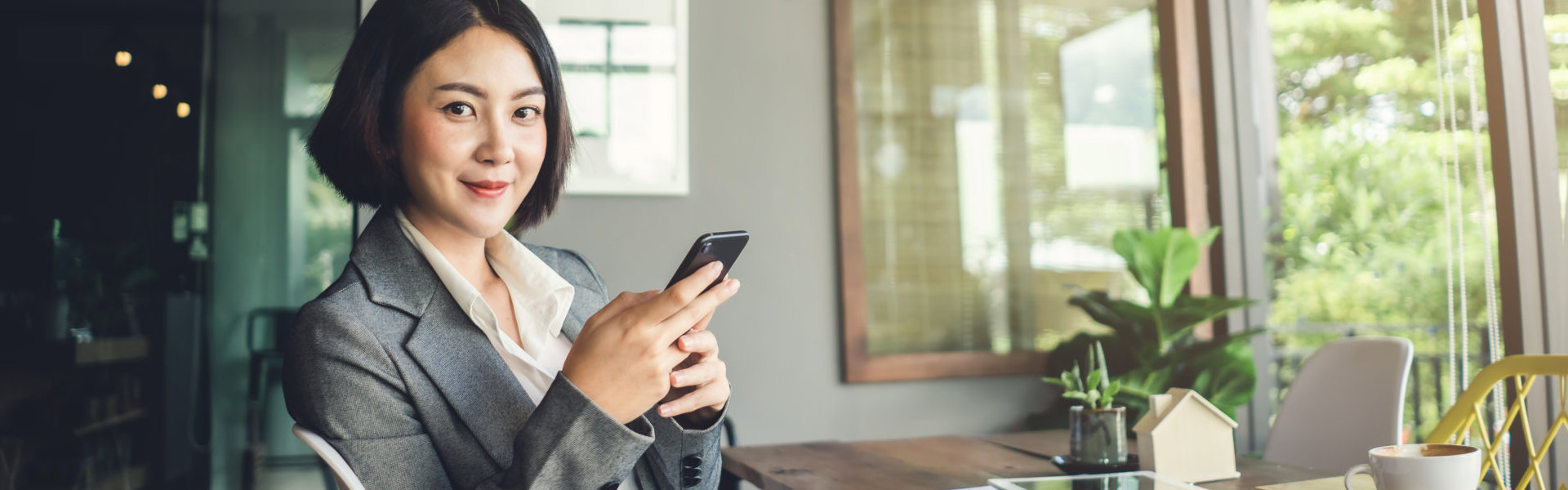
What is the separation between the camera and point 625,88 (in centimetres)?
271

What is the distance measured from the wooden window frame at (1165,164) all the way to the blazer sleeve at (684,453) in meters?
1.68

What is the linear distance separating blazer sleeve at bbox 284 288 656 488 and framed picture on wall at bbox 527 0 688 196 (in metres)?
1.68

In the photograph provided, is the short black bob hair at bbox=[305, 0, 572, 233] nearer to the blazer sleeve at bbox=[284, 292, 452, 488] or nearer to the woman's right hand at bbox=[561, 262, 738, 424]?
the blazer sleeve at bbox=[284, 292, 452, 488]

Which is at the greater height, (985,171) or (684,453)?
(985,171)

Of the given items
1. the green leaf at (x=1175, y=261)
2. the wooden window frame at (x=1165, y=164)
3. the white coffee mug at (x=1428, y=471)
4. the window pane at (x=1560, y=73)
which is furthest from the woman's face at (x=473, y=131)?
the window pane at (x=1560, y=73)

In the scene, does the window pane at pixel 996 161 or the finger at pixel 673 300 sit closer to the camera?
the finger at pixel 673 300

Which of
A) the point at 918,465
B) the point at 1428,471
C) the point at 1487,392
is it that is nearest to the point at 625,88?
the point at 918,465

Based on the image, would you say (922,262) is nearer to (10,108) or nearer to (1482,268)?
(1482,268)

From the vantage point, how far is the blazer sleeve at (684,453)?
1150mm

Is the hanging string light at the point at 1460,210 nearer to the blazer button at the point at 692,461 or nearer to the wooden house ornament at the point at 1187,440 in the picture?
the wooden house ornament at the point at 1187,440

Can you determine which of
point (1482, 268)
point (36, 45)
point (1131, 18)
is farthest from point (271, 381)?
point (1482, 268)

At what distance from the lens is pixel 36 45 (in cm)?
216

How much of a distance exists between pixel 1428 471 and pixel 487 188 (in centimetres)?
100

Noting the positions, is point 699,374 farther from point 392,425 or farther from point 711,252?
point 392,425
